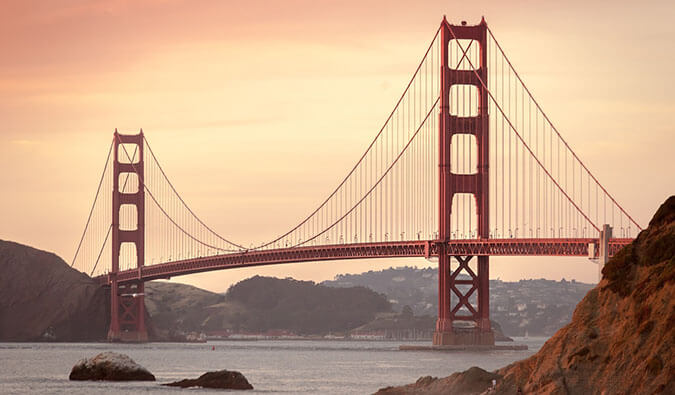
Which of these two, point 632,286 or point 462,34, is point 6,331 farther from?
point 632,286

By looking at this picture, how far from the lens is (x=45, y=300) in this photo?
140 metres

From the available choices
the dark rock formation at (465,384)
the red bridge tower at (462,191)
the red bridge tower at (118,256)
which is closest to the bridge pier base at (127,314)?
the red bridge tower at (118,256)

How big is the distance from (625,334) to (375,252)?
6335cm

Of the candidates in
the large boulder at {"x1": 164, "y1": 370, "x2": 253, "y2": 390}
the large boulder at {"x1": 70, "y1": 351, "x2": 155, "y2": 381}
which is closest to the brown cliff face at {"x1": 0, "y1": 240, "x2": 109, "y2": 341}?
the large boulder at {"x1": 70, "y1": 351, "x2": 155, "y2": 381}

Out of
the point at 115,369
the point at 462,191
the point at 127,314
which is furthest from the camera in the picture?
the point at 127,314

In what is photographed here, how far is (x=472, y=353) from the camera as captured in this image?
82.9 meters

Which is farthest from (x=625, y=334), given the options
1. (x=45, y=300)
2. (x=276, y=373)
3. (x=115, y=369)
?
(x=45, y=300)

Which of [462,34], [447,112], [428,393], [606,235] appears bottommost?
[428,393]

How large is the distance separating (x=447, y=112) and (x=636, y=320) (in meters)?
62.3

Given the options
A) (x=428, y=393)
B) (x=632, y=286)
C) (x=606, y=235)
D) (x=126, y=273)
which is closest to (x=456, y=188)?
(x=606, y=235)

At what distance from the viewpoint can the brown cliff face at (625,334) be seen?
2438 cm

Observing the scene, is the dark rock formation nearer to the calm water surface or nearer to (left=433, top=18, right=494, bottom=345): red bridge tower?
the calm water surface

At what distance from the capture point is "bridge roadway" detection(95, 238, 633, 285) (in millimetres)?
77000

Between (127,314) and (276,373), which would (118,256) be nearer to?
(127,314)
